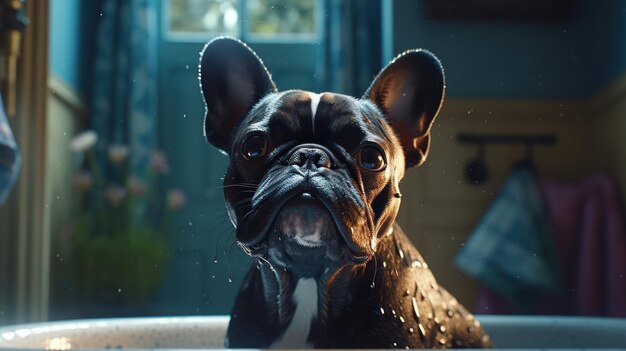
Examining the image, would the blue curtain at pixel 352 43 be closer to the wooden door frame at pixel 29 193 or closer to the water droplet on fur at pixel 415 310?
the water droplet on fur at pixel 415 310

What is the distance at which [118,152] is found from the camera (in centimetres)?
80

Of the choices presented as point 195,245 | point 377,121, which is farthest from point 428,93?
point 195,245

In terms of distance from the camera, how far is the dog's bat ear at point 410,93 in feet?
1.08

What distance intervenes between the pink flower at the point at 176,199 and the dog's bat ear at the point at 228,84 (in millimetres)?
126

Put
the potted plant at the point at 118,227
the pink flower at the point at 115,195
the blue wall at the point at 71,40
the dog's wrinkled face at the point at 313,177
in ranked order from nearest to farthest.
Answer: the dog's wrinkled face at the point at 313,177, the potted plant at the point at 118,227, the blue wall at the point at 71,40, the pink flower at the point at 115,195

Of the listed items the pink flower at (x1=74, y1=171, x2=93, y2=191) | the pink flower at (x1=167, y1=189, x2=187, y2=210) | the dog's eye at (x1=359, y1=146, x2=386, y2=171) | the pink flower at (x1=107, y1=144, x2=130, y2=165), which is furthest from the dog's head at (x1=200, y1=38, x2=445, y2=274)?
the pink flower at (x1=107, y1=144, x2=130, y2=165)

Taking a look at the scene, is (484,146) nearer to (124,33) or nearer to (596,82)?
(596,82)

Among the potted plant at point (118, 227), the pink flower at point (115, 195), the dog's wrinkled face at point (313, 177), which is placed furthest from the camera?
the pink flower at point (115, 195)

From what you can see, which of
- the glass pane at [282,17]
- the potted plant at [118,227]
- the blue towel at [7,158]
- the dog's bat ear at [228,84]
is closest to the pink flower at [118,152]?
the potted plant at [118,227]

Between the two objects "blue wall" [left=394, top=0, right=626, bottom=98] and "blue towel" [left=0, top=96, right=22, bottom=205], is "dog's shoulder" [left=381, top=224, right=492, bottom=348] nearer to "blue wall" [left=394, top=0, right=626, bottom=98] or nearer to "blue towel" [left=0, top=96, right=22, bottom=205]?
"blue wall" [left=394, top=0, right=626, bottom=98]

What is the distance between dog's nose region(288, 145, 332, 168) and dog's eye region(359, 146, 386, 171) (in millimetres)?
15

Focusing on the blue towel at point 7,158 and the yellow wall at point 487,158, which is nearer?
the yellow wall at point 487,158

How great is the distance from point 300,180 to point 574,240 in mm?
630

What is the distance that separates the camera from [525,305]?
60cm
